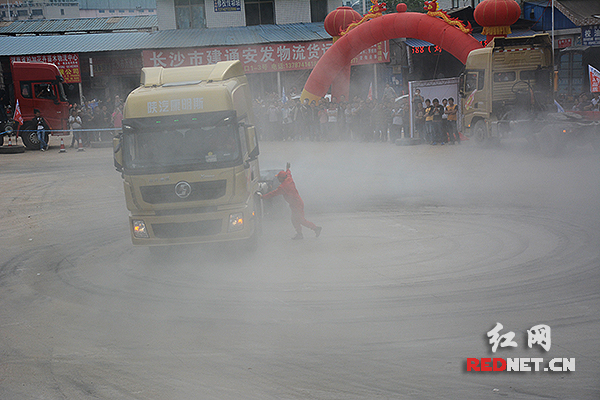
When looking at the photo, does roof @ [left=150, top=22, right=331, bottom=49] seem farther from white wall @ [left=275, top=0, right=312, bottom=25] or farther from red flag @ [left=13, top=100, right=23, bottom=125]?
red flag @ [left=13, top=100, right=23, bottom=125]

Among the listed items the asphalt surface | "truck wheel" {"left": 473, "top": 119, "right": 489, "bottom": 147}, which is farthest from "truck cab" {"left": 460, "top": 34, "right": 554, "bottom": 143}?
the asphalt surface

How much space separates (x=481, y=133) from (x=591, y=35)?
10890mm

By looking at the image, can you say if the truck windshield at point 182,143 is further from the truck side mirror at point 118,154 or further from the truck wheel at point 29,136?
the truck wheel at point 29,136

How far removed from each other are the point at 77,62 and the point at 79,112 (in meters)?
6.42

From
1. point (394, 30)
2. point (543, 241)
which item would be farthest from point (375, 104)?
point (543, 241)

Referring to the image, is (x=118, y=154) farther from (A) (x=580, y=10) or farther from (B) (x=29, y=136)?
(A) (x=580, y=10)

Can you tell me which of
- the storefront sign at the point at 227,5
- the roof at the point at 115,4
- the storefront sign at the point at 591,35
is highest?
the roof at the point at 115,4

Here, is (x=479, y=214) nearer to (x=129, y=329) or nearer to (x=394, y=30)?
(x=129, y=329)

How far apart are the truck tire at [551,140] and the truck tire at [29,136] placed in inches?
958

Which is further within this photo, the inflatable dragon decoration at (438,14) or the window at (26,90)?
the window at (26,90)

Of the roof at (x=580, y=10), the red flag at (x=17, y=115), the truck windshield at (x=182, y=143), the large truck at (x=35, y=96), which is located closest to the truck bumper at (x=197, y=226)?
the truck windshield at (x=182, y=143)

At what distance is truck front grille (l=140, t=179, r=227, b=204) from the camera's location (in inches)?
357

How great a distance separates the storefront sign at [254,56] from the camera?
34.1 meters

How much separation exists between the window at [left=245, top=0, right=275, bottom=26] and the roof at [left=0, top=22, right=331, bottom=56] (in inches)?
26.0
